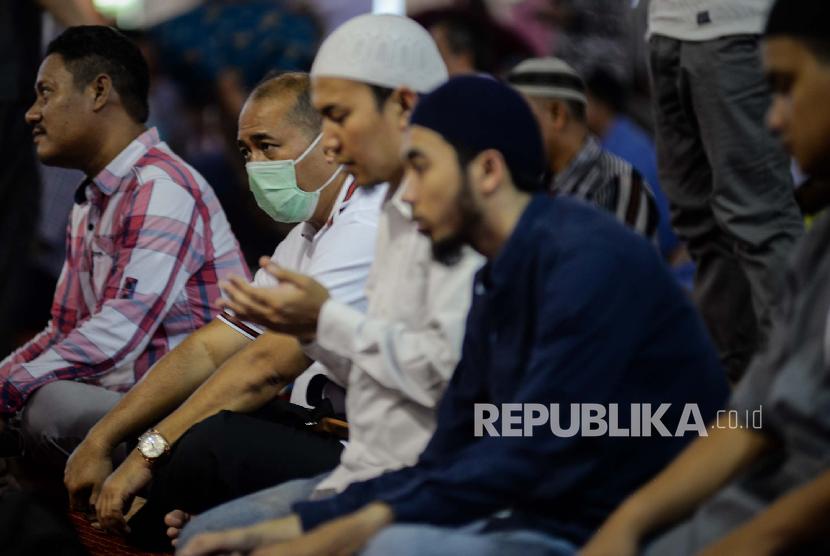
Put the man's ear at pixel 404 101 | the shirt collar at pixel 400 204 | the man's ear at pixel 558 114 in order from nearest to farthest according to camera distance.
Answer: the shirt collar at pixel 400 204, the man's ear at pixel 404 101, the man's ear at pixel 558 114

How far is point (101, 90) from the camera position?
17.1 ft

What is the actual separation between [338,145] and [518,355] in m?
0.98

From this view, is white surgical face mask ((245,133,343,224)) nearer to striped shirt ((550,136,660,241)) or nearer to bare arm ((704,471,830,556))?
striped shirt ((550,136,660,241))

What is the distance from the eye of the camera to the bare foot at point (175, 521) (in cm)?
386

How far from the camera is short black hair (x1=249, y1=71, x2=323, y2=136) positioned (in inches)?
177

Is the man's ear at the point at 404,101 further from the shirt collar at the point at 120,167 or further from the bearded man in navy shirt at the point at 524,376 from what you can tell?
the shirt collar at the point at 120,167

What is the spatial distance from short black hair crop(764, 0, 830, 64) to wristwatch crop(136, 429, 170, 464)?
216 centimetres

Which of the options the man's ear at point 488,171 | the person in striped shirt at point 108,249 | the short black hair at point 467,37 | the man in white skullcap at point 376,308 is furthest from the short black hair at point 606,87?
the man's ear at point 488,171

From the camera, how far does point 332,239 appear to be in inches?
159

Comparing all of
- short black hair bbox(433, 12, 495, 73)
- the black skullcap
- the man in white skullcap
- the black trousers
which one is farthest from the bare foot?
short black hair bbox(433, 12, 495, 73)

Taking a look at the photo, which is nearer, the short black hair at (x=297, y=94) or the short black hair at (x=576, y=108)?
the short black hair at (x=297, y=94)

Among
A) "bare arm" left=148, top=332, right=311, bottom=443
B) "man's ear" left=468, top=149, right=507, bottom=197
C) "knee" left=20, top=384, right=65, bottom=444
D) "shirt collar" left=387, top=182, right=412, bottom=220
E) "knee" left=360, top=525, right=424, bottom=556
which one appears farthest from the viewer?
"knee" left=20, top=384, right=65, bottom=444

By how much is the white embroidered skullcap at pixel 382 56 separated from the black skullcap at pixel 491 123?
62cm

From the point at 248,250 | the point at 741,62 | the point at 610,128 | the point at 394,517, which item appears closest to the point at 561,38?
the point at 610,128
